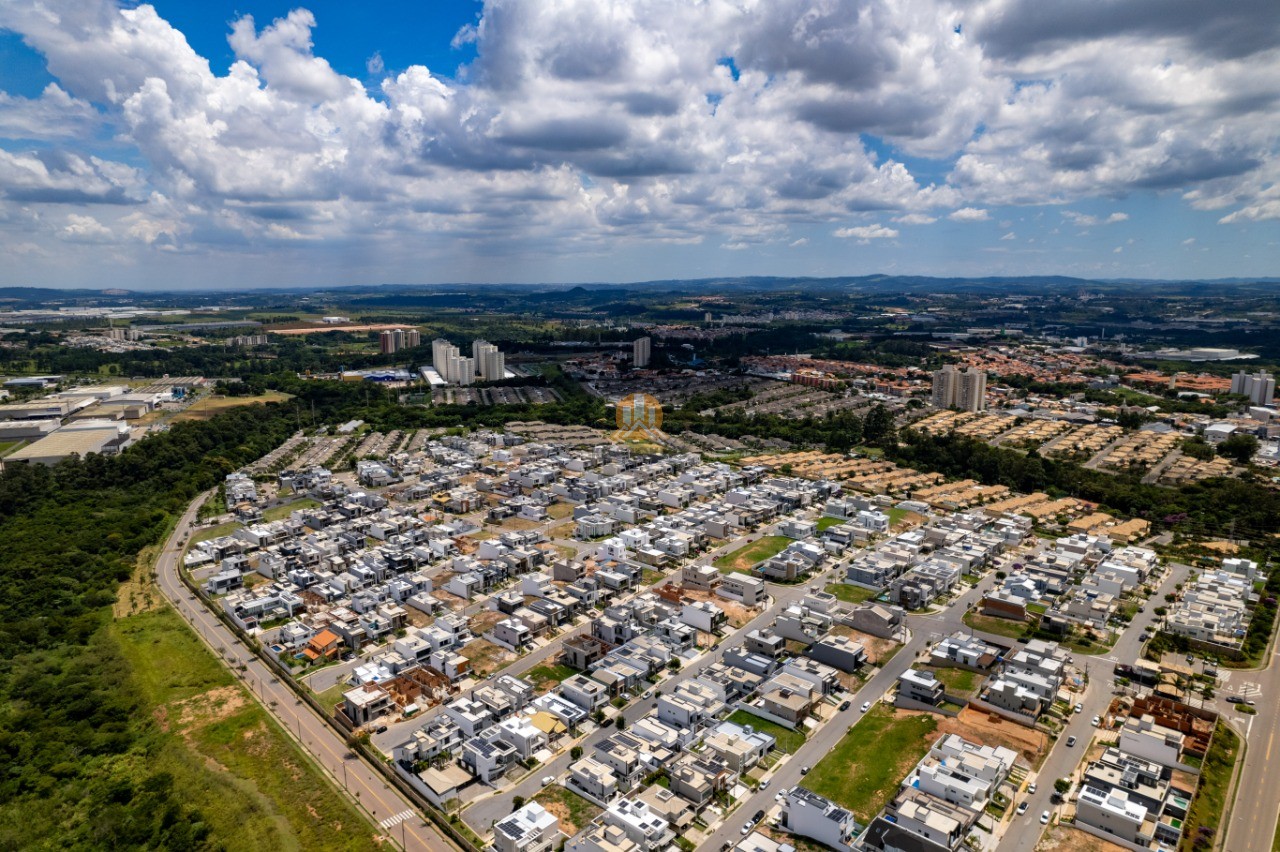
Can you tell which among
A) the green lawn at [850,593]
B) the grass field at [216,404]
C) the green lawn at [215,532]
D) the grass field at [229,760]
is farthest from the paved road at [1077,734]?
the grass field at [216,404]

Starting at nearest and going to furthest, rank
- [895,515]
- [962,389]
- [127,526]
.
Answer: [127,526], [895,515], [962,389]

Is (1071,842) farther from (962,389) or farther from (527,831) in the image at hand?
(962,389)

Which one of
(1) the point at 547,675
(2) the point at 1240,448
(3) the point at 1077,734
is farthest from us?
(2) the point at 1240,448

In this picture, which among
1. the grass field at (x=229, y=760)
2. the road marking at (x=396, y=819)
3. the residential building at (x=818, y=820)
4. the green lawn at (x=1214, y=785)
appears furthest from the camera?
the road marking at (x=396, y=819)

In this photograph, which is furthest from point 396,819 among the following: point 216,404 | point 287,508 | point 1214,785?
point 216,404

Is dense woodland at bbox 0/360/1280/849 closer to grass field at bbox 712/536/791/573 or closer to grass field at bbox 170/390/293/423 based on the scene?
grass field at bbox 170/390/293/423

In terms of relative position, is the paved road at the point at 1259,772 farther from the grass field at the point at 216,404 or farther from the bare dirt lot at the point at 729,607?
the grass field at the point at 216,404

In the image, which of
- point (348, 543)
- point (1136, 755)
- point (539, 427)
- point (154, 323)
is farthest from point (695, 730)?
point (154, 323)
